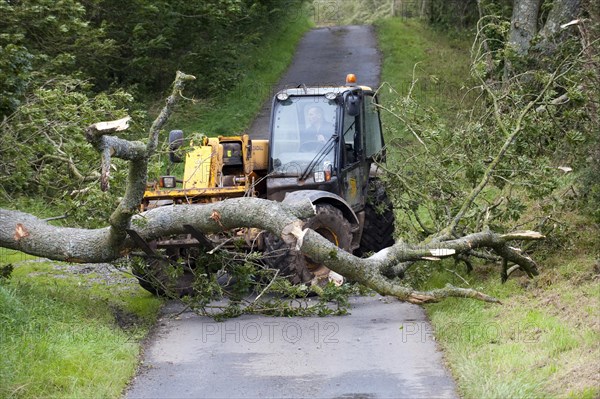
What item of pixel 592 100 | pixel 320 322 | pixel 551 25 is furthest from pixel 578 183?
pixel 551 25

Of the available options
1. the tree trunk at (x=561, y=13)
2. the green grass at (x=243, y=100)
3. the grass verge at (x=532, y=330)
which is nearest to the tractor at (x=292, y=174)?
the grass verge at (x=532, y=330)

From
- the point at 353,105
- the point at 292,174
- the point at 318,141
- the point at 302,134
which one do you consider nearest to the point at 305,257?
the point at 292,174

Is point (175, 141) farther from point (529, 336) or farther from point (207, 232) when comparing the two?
point (529, 336)

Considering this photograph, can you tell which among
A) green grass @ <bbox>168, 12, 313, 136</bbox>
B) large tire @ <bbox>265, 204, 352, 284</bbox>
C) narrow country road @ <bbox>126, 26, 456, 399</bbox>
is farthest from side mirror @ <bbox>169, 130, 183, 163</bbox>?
green grass @ <bbox>168, 12, 313, 136</bbox>

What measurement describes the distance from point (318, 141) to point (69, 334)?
14.5 feet

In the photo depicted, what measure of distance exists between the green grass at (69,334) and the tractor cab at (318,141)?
247 centimetres

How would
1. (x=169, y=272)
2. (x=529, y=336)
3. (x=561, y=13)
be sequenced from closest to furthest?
(x=529, y=336)
(x=169, y=272)
(x=561, y=13)

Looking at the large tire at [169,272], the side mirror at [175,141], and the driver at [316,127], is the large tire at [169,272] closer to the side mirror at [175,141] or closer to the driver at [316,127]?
the side mirror at [175,141]

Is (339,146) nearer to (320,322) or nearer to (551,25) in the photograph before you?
(320,322)

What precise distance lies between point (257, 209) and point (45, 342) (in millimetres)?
2460

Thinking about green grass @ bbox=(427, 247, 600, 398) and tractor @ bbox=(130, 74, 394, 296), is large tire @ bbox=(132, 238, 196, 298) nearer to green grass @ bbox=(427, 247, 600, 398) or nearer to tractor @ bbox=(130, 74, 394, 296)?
tractor @ bbox=(130, 74, 394, 296)

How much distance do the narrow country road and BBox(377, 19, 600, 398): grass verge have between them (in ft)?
0.92

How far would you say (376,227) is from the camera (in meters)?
13.6

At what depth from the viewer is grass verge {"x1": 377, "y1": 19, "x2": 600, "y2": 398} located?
296 inches
